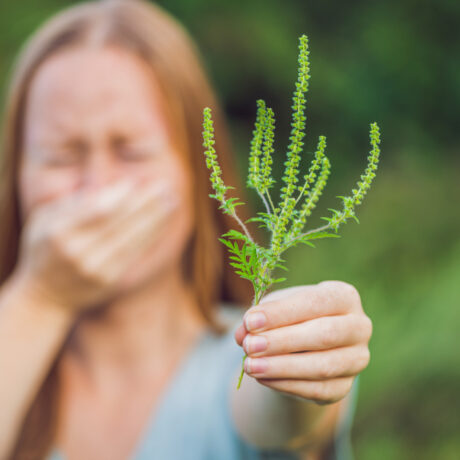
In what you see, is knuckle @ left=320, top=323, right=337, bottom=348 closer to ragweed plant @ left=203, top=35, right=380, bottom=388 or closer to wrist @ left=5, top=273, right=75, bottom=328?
ragweed plant @ left=203, top=35, right=380, bottom=388

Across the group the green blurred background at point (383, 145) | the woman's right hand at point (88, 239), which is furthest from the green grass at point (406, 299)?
the woman's right hand at point (88, 239)

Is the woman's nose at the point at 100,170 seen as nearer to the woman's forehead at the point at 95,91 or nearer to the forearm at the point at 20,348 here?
the woman's forehead at the point at 95,91

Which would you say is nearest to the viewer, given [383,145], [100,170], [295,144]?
[295,144]

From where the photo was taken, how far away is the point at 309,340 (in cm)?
74

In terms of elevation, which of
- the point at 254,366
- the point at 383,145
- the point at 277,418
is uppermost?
the point at 383,145

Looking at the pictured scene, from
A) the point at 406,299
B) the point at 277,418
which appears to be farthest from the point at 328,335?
the point at 406,299

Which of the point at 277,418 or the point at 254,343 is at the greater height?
the point at 254,343

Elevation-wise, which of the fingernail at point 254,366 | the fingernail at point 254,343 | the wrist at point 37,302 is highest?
the fingernail at point 254,343

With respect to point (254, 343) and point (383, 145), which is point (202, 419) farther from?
point (383, 145)

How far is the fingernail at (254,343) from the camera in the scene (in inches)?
27.0

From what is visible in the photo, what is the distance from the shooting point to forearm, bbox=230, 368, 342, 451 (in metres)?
1.24

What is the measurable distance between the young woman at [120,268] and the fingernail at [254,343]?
0.56 m

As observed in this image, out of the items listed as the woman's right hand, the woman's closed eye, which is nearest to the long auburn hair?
the woman's closed eye

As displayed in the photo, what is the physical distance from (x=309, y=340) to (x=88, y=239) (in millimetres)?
1033
